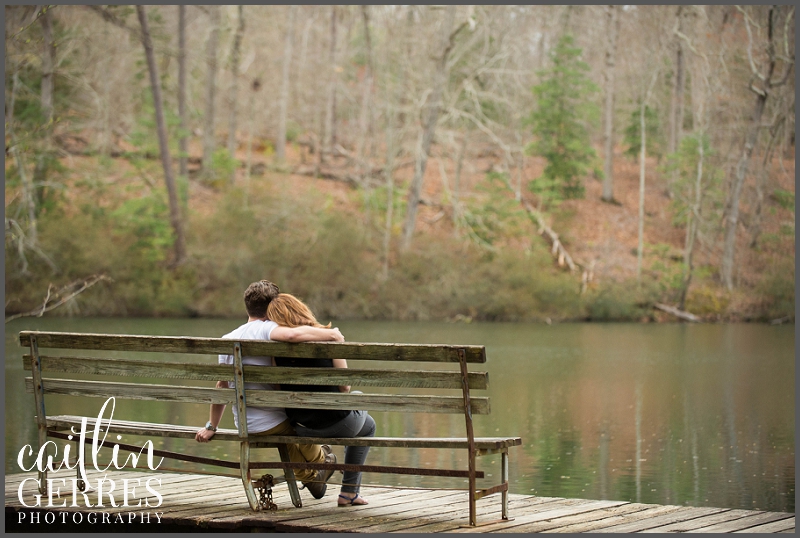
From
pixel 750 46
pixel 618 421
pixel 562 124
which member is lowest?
pixel 618 421

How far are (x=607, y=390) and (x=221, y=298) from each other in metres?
19.2

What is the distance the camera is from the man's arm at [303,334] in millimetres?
5277

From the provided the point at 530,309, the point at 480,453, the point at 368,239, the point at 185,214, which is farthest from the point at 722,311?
the point at 480,453

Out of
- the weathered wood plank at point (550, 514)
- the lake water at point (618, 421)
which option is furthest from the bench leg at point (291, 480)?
the lake water at point (618, 421)

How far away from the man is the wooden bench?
2.9 inches

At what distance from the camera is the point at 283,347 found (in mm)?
5246

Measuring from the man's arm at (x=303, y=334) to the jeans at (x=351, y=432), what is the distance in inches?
20.4

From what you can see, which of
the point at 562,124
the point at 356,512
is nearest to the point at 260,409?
the point at 356,512

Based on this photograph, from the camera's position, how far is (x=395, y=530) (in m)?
5.29

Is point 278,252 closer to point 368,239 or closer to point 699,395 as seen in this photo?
point 368,239

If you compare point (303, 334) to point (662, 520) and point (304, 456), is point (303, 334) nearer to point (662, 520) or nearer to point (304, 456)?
point (304, 456)

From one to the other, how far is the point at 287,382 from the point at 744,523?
2545 mm

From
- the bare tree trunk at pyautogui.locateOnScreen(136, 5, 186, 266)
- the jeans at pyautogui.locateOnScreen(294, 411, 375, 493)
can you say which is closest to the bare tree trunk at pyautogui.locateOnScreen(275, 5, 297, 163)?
the bare tree trunk at pyautogui.locateOnScreen(136, 5, 186, 266)

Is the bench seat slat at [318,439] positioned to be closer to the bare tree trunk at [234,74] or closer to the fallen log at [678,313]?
the fallen log at [678,313]
